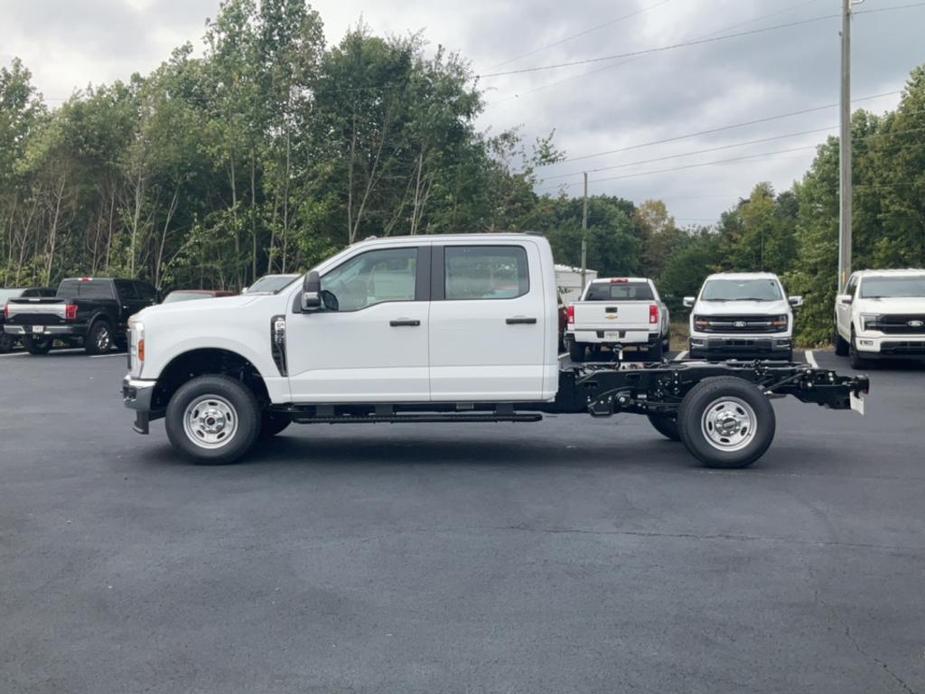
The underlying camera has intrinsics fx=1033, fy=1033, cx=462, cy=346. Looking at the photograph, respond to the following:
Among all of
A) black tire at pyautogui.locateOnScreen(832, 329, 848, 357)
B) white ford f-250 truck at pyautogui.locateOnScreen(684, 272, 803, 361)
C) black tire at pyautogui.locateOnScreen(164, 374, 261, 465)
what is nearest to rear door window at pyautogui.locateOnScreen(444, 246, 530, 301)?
black tire at pyautogui.locateOnScreen(164, 374, 261, 465)

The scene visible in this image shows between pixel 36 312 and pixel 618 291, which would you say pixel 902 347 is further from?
pixel 36 312

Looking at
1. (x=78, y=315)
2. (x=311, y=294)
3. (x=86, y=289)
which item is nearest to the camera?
(x=311, y=294)

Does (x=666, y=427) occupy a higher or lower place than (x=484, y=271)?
lower

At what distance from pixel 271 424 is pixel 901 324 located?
1312 cm

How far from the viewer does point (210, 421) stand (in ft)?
31.8

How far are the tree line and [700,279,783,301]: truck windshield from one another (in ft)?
45.7

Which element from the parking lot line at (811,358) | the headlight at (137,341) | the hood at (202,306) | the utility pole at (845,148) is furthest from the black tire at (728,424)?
the utility pole at (845,148)

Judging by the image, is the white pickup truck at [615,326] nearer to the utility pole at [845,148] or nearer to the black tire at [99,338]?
the utility pole at [845,148]

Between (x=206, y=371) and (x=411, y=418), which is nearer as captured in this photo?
(x=411, y=418)

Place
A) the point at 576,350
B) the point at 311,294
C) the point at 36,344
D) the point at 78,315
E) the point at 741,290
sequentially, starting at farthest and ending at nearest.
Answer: the point at 36,344 → the point at 78,315 → the point at 741,290 → the point at 576,350 → the point at 311,294

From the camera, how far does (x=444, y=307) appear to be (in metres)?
9.41

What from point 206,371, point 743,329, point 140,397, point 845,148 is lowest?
point 140,397

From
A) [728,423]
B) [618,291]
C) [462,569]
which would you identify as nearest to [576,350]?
[618,291]

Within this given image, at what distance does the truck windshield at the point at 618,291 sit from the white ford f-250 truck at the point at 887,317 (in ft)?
15.0
